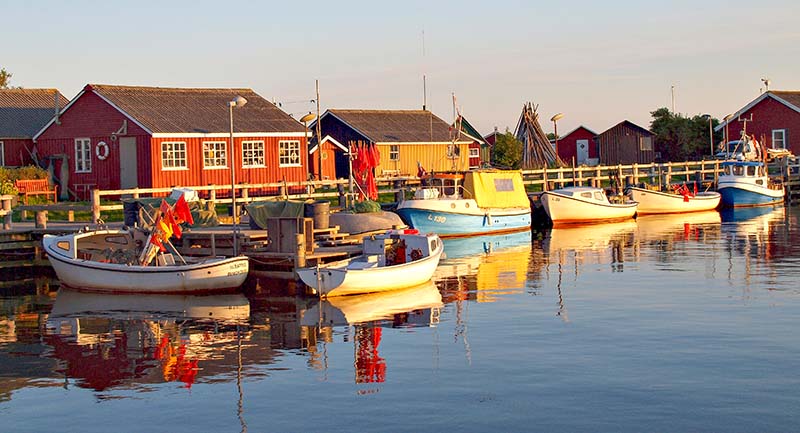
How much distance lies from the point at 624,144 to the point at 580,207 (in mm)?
34255

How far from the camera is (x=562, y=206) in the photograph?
4609cm

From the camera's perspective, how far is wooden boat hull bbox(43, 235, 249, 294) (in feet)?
82.7

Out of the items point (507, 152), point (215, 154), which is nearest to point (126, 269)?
point (215, 154)

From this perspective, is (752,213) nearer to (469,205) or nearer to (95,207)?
(469,205)

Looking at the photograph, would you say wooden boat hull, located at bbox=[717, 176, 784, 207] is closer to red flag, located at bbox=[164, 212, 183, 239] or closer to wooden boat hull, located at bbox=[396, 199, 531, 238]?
wooden boat hull, located at bbox=[396, 199, 531, 238]

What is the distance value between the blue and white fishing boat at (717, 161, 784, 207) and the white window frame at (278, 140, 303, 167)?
21844 millimetres

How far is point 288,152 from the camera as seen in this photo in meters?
50.6

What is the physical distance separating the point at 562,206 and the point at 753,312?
24301mm

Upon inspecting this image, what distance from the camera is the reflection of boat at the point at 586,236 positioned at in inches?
1462

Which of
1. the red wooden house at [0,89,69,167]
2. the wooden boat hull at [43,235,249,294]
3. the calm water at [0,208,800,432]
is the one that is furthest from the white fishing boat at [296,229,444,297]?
the red wooden house at [0,89,69,167]

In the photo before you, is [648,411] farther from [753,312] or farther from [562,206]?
[562,206]

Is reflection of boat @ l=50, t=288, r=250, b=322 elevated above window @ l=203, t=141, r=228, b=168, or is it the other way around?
window @ l=203, t=141, r=228, b=168

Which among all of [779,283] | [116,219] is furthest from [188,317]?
[116,219]

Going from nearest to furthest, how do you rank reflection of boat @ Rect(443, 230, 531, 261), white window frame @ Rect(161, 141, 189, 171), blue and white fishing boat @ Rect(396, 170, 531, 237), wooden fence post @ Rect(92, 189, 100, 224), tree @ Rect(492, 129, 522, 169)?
1. wooden fence post @ Rect(92, 189, 100, 224)
2. reflection of boat @ Rect(443, 230, 531, 261)
3. blue and white fishing boat @ Rect(396, 170, 531, 237)
4. white window frame @ Rect(161, 141, 189, 171)
5. tree @ Rect(492, 129, 522, 169)
